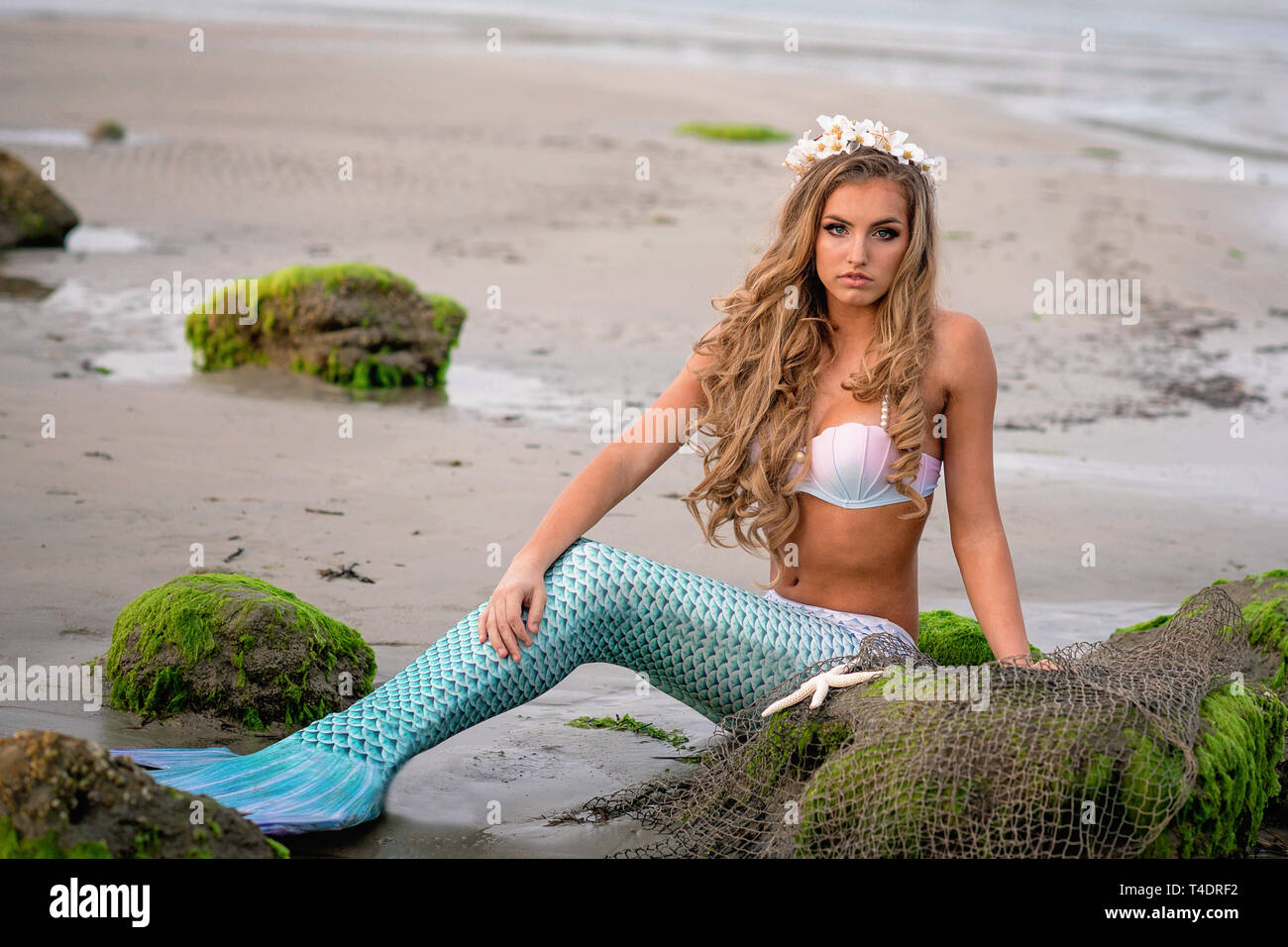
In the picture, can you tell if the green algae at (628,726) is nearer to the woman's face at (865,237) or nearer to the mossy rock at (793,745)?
the mossy rock at (793,745)

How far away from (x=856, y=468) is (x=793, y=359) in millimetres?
384

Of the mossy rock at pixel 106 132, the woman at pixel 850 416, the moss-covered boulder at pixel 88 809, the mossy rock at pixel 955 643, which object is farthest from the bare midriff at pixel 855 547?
the mossy rock at pixel 106 132

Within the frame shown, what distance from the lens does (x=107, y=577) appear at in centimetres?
505

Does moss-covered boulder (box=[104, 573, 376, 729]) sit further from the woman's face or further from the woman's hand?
the woman's face

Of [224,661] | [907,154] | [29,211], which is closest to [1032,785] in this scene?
[907,154]

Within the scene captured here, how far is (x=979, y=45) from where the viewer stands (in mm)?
39156

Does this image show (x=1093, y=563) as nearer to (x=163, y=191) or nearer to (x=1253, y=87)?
(x=163, y=191)

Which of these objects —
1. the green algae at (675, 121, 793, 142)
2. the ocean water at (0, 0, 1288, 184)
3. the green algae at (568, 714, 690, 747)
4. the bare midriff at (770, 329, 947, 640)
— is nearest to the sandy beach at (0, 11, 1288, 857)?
the green algae at (568, 714, 690, 747)

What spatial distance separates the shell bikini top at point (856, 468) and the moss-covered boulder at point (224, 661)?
1.49m

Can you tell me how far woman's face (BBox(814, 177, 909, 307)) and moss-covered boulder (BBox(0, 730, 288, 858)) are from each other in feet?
7.05

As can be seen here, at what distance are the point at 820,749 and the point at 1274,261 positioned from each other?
12.0 m

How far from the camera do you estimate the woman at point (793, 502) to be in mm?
3479

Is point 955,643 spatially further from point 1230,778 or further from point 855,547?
point 1230,778
